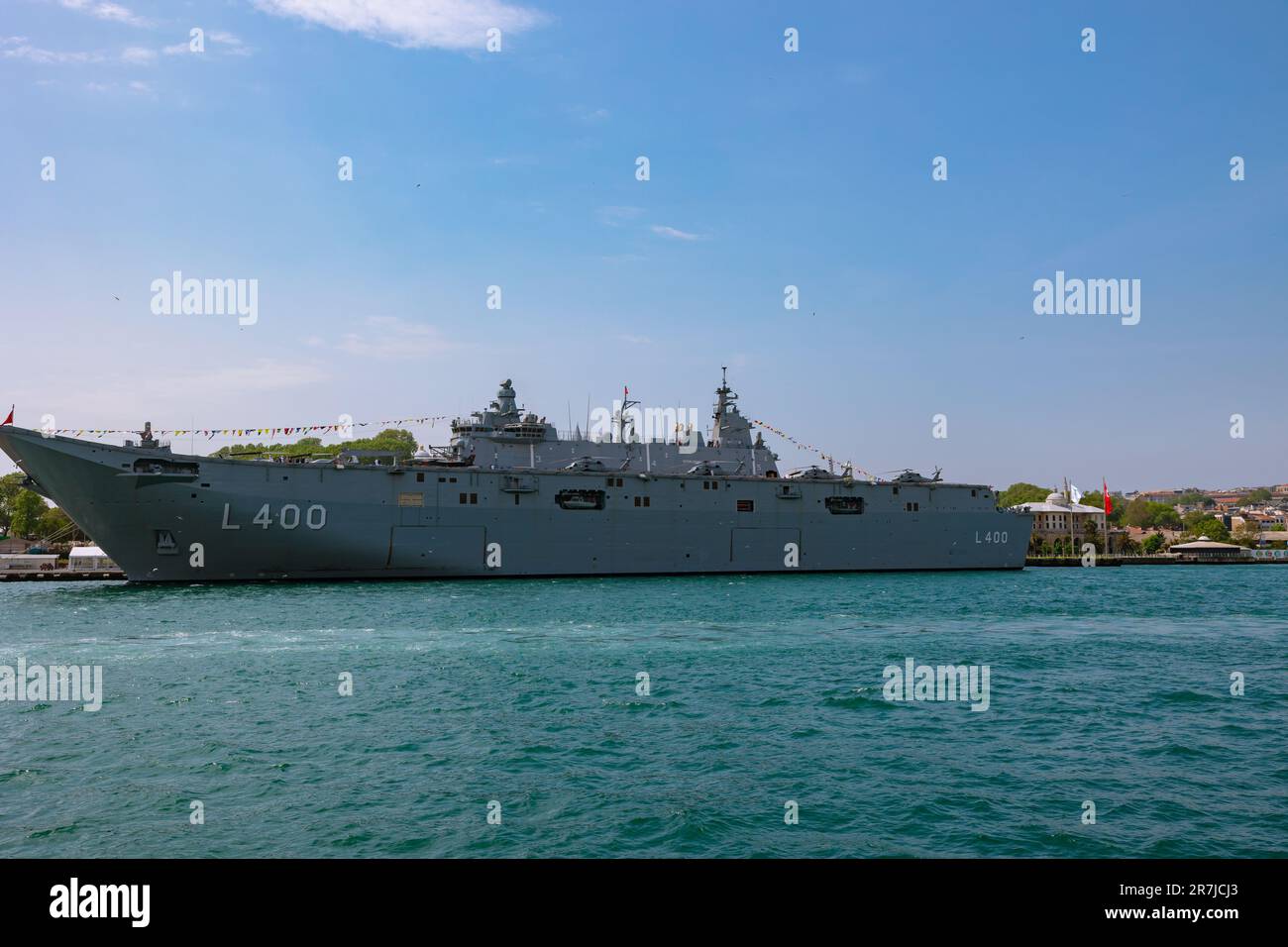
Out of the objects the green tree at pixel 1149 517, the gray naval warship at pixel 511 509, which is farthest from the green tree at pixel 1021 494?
the gray naval warship at pixel 511 509

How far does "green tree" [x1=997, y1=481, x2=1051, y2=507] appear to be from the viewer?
126500 millimetres

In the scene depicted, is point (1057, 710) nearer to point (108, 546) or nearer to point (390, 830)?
point (390, 830)

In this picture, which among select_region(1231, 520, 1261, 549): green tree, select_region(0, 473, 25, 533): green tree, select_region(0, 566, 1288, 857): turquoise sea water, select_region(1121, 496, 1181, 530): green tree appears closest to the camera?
select_region(0, 566, 1288, 857): turquoise sea water

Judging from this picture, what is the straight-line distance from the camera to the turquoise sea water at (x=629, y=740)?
8.99 m

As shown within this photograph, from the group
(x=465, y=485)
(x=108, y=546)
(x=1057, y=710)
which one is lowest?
(x=1057, y=710)

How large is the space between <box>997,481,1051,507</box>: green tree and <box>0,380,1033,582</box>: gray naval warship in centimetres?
8276

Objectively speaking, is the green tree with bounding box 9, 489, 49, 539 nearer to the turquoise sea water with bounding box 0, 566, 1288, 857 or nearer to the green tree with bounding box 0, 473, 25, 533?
the green tree with bounding box 0, 473, 25, 533

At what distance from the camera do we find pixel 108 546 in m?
33.7

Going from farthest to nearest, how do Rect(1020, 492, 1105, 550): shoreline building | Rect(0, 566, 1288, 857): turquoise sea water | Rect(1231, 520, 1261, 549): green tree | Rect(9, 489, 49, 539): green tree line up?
Rect(1231, 520, 1261, 549): green tree < Rect(1020, 492, 1105, 550): shoreline building < Rect(9, 489, 49, 539): green tree < Rect(0, 566, 1288, 857): turquoise sea water

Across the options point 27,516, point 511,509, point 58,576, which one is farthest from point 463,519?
point 27,516

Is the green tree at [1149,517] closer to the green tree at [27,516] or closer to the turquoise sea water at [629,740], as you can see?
the turquoise sea water at [629,740]

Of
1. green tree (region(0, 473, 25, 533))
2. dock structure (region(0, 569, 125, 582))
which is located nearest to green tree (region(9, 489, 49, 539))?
green tree (region(0, 473, 25, 533))

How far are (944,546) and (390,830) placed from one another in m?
42.7
